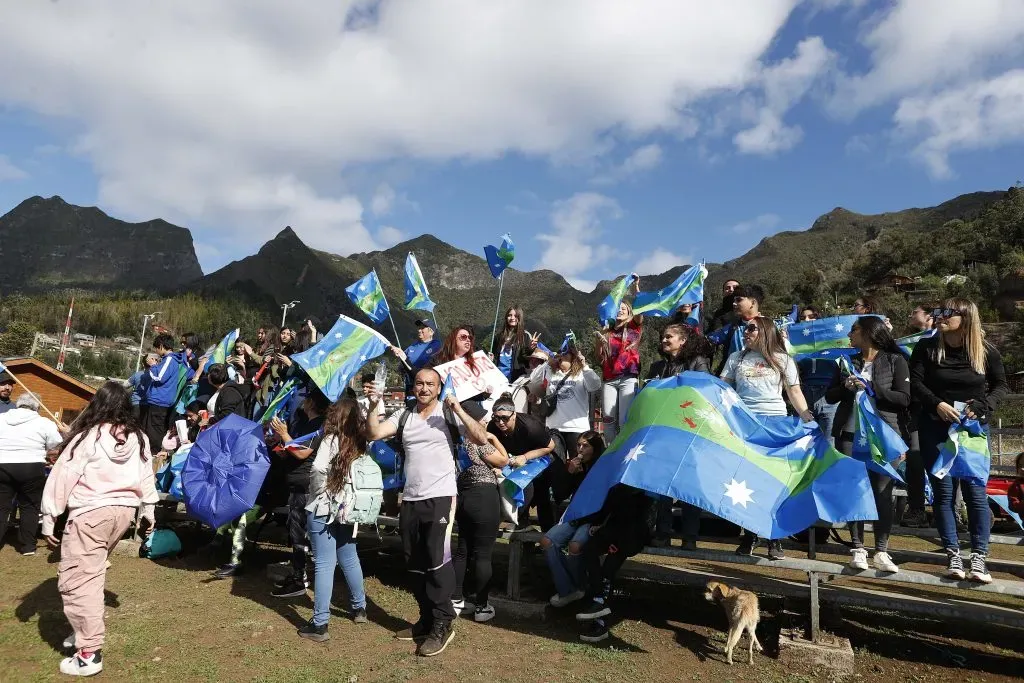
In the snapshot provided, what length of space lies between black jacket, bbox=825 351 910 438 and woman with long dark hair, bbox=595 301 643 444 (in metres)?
1.94

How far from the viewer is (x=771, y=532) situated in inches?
197

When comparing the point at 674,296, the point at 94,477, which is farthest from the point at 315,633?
the point at 674,296

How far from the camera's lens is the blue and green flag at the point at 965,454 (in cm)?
534

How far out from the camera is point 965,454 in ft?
17.7

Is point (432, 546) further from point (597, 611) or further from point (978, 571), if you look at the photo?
point (978, 571)

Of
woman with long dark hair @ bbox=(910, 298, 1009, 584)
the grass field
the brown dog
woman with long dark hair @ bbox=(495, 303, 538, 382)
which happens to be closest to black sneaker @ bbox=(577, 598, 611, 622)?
the grass field

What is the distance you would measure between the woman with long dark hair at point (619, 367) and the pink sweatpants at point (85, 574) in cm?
460

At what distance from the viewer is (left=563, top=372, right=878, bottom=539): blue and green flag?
5070 mm

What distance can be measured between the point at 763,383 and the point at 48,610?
6.99 m

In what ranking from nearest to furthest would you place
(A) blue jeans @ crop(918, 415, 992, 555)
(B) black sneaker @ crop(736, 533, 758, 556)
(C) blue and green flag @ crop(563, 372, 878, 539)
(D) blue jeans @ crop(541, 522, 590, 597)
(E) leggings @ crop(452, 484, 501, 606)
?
(C) blue and green flag @ crop(563, 372, 878, 539) → (A) blue jeans @ crop(918, 415, 992, 555) → (E) leggings @ crop(452, 484, 501, 606) → (B) black sneaker @ crop(736, 533, 758, 556) → (D) blue jeans @ crop(541, 522, 590, 597)

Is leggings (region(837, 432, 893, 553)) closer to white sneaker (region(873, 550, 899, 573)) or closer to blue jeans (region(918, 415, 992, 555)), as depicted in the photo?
white sneaker (region(873, 550, 899, 573))

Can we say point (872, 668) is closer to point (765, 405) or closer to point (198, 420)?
point (765, 405)

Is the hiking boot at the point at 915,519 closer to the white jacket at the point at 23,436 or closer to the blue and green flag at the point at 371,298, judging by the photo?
the blue and green flag at the point at 371,298

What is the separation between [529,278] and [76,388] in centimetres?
16642
